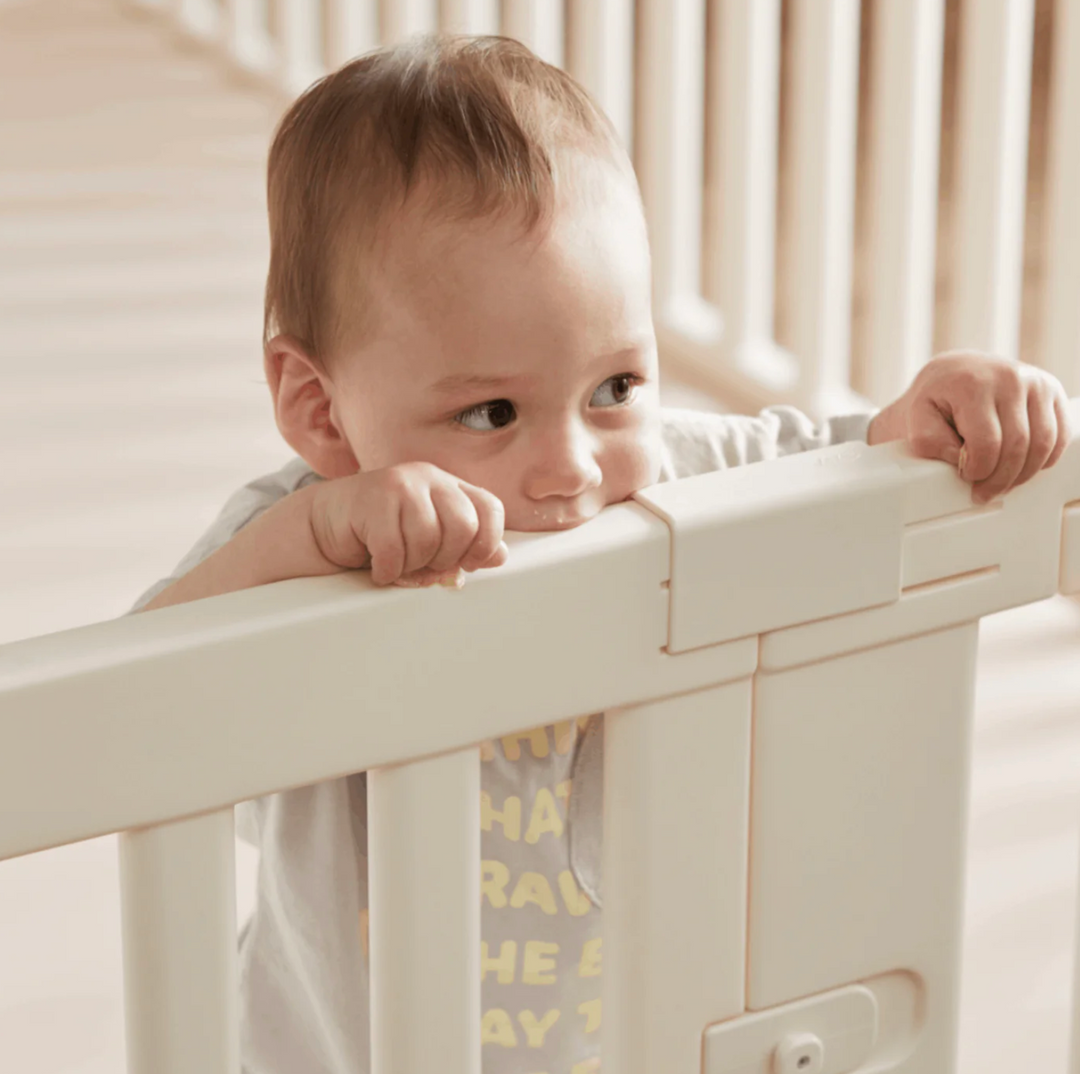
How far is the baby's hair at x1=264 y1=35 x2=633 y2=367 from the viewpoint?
26.3 inches

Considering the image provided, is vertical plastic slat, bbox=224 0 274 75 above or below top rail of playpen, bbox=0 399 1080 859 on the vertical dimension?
below

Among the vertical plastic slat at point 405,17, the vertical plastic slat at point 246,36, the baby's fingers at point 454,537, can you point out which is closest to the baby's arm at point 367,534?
the baby's fingers at point 454,537

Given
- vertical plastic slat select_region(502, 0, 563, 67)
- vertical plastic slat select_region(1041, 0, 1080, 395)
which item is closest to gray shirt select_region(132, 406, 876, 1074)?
vertical plastic slat select_region(1041, 0, 1080, 395)

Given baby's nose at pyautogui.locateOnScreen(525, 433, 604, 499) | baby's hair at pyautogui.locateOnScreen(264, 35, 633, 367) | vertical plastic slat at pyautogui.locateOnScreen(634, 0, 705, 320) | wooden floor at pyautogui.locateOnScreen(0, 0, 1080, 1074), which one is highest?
baby's hair at pyautogui.locateOnScreen(264, 35, 633, 367)

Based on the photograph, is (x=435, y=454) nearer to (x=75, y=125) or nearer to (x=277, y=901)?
(x=277, y=901)

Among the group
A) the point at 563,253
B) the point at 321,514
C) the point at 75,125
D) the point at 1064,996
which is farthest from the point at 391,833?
the point at 75,125

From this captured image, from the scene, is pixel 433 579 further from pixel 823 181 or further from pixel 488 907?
pixel 823 181

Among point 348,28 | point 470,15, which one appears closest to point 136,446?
point 470,15

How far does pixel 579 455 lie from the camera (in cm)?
67

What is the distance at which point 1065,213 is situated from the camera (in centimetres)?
140

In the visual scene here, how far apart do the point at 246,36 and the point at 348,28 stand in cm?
23

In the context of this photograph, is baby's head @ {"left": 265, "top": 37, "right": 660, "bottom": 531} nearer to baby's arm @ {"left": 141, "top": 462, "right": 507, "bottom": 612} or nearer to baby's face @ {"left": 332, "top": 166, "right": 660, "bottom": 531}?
baby's face @ {"left": 332, "top": 166, "right": 660, "bottom": 531}

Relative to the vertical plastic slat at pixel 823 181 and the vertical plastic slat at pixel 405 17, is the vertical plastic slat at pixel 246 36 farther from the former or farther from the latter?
the vertical plastic slat at pixel 823 181

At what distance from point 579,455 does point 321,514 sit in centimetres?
13
